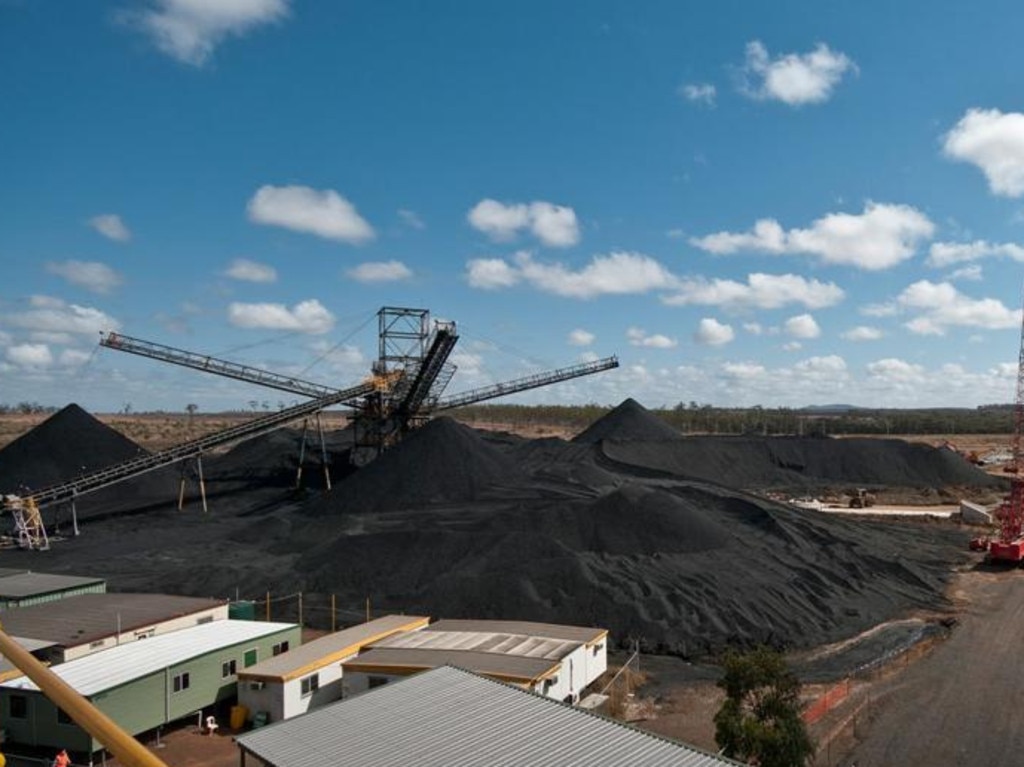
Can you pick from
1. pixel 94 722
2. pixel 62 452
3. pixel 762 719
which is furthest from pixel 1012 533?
pixel 62 452

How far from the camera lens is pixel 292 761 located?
11.2m

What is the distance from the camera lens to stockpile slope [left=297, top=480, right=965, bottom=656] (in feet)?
85.8

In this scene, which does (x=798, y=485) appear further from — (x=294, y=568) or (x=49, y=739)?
(x=49, y=739)

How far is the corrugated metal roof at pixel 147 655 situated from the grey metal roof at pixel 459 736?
6688mm

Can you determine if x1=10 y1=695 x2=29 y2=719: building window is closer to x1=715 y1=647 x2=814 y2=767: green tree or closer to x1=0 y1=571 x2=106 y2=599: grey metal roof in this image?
x1=0 y1=571 x2=106 y2=599: grey metal roof

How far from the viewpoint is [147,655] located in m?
18.9

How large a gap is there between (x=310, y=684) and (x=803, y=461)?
61.3 m

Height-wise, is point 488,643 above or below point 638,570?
below

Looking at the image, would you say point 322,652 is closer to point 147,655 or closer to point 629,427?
point 147,655

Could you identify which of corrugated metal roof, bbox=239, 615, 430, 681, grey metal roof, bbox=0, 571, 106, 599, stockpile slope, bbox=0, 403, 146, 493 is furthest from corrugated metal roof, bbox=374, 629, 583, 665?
stockpile slope, bbox=0, 403, 146, 493

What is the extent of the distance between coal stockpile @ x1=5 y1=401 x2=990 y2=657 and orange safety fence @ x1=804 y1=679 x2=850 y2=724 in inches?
169

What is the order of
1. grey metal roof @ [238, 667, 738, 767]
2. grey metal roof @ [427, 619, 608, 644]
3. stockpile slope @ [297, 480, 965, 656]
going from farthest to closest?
1. stockpile slope @ [297, 480, 965, 656]
2. grey metal roof @ [427, 619, 608, 644]
3. grey metal roof @ [238, 667, 738, 767]

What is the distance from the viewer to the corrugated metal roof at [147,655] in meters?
17.1

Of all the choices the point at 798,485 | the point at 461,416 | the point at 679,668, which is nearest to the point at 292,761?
the point at 679,668
